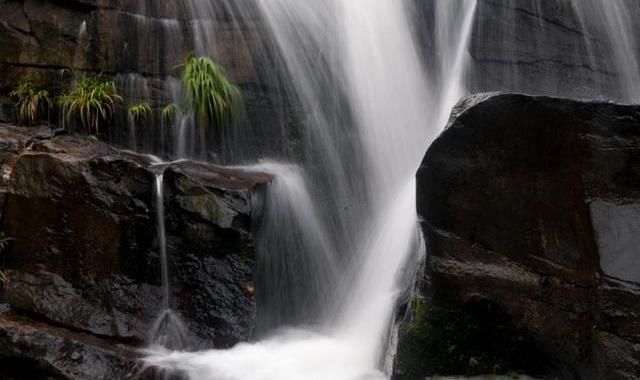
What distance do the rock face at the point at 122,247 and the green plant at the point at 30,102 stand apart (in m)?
1.43

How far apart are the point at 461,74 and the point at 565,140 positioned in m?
4.69

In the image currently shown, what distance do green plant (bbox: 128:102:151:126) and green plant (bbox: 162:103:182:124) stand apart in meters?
0.26

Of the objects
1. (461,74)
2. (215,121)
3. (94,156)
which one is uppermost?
(461,74)

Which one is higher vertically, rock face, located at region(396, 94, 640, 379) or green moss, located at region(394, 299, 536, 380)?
rock face, located at region(396, 94, 640, 379)

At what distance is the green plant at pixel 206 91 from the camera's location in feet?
23.8

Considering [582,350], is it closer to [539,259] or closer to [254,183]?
[539,259]

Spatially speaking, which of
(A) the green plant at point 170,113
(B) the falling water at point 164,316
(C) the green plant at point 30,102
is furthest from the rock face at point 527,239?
(C) the green plant at point 30,102

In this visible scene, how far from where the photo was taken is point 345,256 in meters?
7.02

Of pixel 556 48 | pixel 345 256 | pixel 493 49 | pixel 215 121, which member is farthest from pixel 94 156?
pixel 556 48

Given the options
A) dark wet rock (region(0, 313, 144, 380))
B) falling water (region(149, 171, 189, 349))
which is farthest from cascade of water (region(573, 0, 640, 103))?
dark wet rock (region(0, 313, 144, 380))

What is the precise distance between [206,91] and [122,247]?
2616 millimetres

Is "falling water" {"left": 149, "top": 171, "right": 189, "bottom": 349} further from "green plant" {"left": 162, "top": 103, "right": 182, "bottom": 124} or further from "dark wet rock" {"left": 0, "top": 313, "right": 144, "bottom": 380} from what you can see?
"green plant" {"left": 162, "top": 103, "right": 182, "bottom": 124}

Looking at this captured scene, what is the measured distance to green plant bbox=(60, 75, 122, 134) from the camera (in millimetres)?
7254

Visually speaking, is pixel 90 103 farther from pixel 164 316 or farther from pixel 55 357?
pixel 55 357
